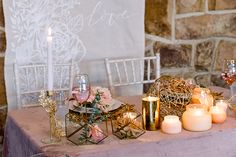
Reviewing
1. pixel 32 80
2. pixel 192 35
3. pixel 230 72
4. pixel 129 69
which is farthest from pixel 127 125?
pixel 192 35

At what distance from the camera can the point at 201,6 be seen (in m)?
2.88

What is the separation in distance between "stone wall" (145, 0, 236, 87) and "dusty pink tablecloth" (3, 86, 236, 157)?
46.2 inches

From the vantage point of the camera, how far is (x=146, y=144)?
143 cm

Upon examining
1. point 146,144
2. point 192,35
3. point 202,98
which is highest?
point 192,35

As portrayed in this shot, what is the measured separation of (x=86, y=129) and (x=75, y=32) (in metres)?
1.17

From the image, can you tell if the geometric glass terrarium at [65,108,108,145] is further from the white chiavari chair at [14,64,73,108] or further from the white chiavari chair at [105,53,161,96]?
the white chiavari chair at [105,53,161,96]

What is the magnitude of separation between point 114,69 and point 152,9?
1.53ft

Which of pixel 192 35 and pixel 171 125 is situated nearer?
pixel 171 125

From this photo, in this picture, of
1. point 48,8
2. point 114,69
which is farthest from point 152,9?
point 48,8

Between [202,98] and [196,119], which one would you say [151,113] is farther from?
[202,98]

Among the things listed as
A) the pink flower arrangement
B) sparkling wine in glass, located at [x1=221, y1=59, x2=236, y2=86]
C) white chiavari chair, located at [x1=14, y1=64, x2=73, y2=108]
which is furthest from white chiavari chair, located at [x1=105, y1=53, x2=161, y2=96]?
the pink flower arrangement

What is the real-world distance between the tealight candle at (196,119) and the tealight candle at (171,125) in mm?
37

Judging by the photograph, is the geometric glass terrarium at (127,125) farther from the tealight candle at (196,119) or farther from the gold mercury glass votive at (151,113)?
the tealight candle at (196,119)

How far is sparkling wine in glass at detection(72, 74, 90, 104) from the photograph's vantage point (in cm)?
155
